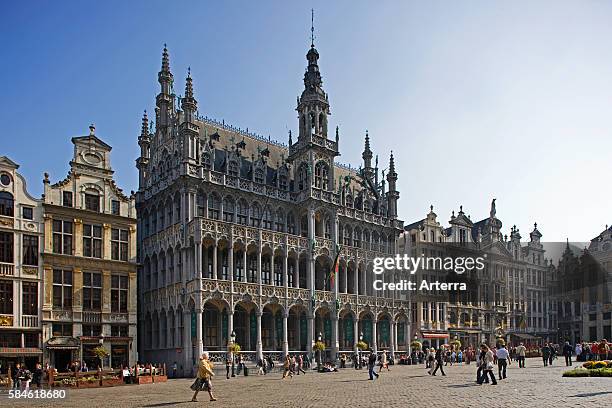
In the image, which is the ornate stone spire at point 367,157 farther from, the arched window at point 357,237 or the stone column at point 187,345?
the stone column at point 187,345

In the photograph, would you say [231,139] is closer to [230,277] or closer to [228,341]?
[230,277]

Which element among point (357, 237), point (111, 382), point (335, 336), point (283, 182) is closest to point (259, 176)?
point (283, 182)

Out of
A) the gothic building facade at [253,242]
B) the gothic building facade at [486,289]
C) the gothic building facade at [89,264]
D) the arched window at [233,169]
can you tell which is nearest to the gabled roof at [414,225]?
the gothic building facade at [486,289]

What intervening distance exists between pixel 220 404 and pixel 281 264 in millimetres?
38507

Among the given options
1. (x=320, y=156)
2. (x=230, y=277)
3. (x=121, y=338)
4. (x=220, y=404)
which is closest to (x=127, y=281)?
(x=121, y=338)

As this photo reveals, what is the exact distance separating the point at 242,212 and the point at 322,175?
1010 cm

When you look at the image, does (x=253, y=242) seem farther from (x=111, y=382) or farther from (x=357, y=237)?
(x=111, y=382)

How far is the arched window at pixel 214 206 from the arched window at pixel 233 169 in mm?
3044

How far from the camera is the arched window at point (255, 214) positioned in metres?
61.8

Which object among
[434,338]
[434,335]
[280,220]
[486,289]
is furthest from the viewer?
[486,289]

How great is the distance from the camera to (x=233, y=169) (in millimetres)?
61719

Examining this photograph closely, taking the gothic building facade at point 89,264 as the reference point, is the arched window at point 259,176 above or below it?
above

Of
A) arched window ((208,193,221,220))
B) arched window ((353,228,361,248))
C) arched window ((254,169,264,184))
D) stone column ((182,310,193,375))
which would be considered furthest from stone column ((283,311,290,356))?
arched window ((353,228,361,248))

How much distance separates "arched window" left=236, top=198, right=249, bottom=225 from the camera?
199ft
